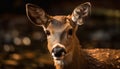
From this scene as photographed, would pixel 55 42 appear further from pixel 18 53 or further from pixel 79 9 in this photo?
pixel 18 53

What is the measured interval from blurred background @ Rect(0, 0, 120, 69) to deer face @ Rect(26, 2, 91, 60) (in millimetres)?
4090

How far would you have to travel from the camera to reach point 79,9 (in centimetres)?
704

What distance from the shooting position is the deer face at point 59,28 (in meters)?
6.56

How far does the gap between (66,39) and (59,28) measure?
163 millimetres

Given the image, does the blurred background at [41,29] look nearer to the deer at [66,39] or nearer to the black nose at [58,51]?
the deer at [66,39]

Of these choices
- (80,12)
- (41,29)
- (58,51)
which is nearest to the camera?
(58,51)

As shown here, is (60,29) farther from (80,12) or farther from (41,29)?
(41,29)

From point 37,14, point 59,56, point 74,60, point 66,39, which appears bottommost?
point 74,60

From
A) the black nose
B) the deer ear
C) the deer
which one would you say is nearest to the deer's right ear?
the deer

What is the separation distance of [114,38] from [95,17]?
88 cm

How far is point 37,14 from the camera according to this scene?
23.2 feet

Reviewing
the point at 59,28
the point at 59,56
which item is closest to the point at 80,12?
the point at 59,28

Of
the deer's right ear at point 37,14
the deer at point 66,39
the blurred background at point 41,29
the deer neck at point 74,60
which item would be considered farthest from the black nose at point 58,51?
the blurred background at point 41,29

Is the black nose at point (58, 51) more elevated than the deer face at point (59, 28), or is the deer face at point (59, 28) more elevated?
the deer face at point (59, 28)
